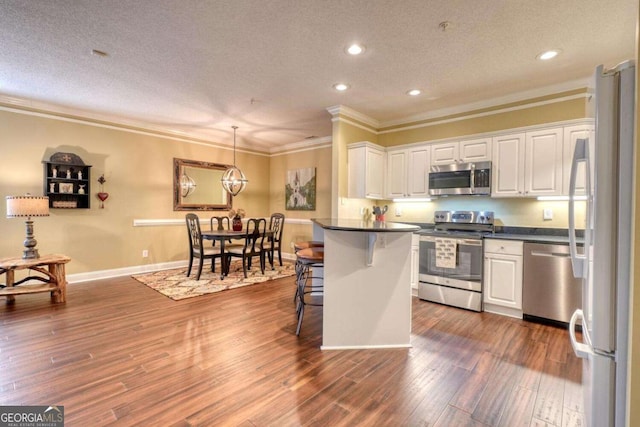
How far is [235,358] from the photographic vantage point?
2.29 m

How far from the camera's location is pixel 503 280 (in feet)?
10.6


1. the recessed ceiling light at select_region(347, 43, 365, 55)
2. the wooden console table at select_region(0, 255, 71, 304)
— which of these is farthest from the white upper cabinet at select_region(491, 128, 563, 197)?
the wooden console table at select_region(0, 255, 71, 304)

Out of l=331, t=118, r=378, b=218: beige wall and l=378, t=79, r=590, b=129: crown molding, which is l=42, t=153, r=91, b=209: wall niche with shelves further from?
l=378, t=79, r=590, b=129: crown molding

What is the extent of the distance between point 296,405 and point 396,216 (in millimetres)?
3456

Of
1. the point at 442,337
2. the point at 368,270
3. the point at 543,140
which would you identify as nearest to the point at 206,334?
the point at 368,270

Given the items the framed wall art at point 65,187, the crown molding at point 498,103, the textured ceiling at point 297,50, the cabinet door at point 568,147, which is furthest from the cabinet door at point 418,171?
the framed wall art at point 65,187

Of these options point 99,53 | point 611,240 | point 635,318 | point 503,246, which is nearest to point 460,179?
point 503,246

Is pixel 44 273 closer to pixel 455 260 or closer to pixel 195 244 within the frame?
pixel 195 244

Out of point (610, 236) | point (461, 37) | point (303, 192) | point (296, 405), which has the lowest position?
point (296, 405)

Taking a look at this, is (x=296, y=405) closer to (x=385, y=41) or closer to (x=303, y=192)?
(x=385, y=41)

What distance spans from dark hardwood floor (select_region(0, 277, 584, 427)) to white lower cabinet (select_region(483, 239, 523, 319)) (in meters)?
0.15

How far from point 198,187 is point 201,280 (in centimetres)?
216

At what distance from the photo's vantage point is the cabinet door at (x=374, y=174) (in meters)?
4.29

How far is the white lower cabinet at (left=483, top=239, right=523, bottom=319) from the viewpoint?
316cm
